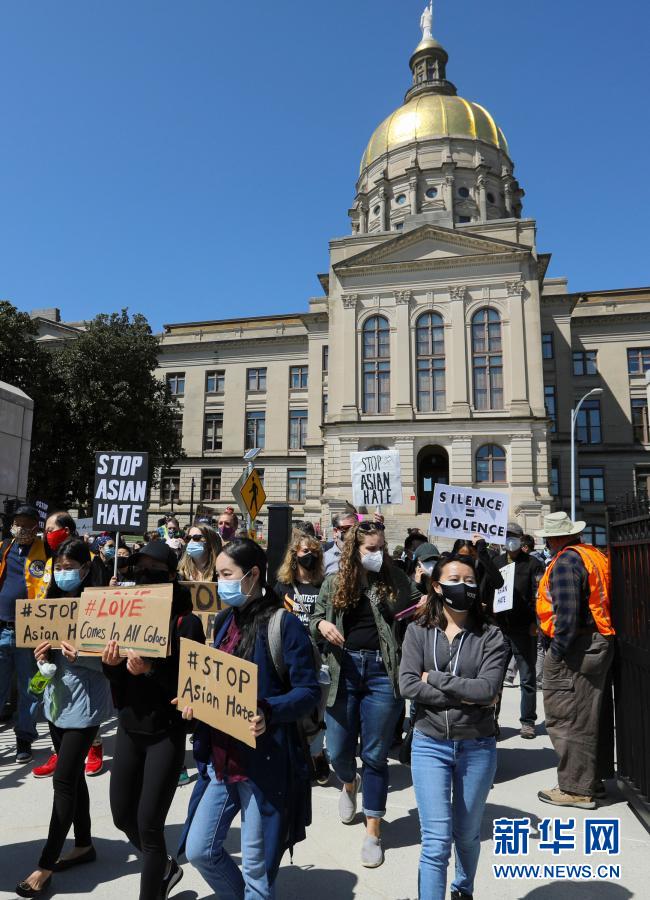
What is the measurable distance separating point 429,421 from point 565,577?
33.3 metres

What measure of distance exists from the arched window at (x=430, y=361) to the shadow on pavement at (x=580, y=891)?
35713 mm

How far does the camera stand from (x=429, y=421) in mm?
38312

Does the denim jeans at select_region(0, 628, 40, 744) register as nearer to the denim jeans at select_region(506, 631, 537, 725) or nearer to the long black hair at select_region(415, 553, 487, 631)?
the long black hair at select_region(415, 553, 487, 631)

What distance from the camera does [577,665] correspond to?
555 centimetres

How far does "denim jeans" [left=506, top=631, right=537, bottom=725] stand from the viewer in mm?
7426

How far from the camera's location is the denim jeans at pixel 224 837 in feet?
9.69

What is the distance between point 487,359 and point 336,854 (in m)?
36.8

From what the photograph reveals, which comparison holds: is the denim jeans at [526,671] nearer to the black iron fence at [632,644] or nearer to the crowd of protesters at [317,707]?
the black iron fence at [632,644]

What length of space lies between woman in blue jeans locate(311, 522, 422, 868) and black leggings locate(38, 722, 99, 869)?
1.73 metres

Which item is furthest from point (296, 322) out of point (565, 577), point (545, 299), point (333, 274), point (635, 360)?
point (565, 577)

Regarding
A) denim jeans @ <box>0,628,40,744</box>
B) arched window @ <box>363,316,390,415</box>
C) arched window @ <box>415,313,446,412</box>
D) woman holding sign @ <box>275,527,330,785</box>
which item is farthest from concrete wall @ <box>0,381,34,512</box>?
arched window @ <box>415,313,446,412</box>

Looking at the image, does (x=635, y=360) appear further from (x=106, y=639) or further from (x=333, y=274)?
(x=106, y=639)

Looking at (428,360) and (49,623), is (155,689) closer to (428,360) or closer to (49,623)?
(49,623)

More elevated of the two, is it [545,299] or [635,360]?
[545,299]
